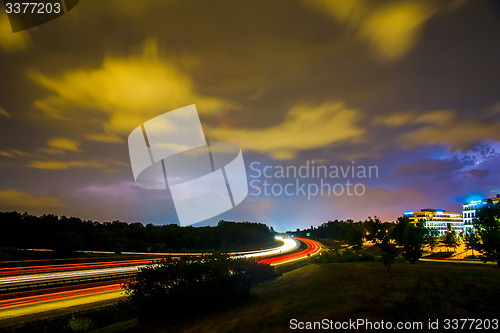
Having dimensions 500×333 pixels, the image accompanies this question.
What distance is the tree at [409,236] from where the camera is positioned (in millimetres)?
24266

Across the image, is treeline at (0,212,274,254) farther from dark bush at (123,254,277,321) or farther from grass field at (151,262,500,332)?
grass field at (151,262,500,332)

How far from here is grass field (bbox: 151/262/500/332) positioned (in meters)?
10.9

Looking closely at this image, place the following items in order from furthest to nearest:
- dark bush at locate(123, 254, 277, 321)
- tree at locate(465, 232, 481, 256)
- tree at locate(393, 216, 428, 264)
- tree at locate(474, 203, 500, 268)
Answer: tree at locate(465, 232, 481, 256)
tree at locate(393, 216, 428, 264)
tree at locate(474, 203, 500, 268)
dark bush at locate(123, 254, 277, 321)

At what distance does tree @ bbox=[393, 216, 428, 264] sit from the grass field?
6406mm

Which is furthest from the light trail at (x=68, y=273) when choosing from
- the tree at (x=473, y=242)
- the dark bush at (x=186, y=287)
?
the tree at (x=473, y=242)

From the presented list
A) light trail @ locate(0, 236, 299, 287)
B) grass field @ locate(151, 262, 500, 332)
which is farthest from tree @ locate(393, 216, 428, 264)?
light trail @ locate(0, 236, 299, 287)

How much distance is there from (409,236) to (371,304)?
14757mm

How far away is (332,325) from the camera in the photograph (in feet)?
34.8

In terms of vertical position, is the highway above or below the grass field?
below

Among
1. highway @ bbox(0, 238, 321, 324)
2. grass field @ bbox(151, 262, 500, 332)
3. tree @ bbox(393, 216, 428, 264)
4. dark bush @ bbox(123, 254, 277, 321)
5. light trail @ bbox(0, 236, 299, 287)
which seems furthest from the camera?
light trail @ bbox(0, 236, 299, 287)

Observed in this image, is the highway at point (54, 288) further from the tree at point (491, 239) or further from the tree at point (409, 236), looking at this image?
the tree at point (491, 239)

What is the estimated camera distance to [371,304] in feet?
41.1

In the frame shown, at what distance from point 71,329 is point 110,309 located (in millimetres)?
4196

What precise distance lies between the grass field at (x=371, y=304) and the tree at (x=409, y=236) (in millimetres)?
6406
